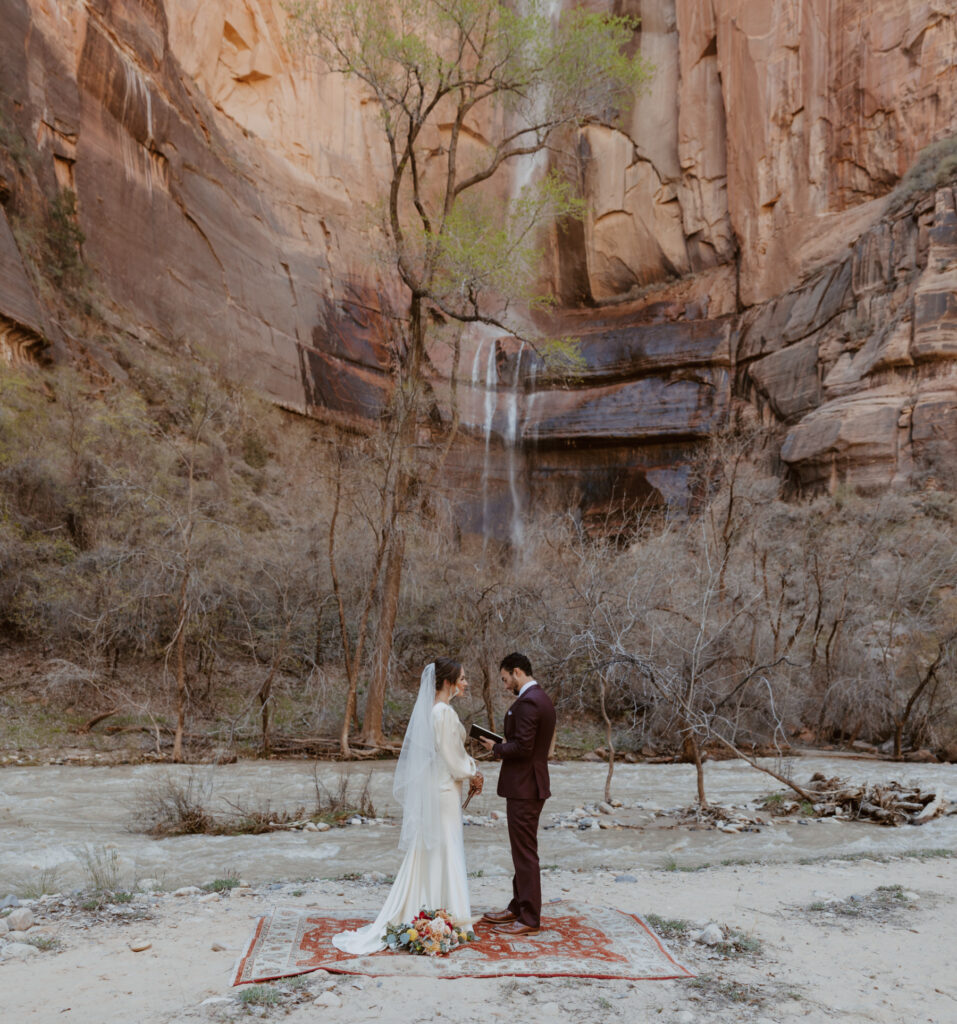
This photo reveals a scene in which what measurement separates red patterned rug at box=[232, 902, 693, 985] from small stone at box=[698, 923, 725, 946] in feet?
0.97

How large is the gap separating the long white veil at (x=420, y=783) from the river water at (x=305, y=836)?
2622 millimetres

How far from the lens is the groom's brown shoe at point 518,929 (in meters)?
4.85

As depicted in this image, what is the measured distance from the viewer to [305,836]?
8.70 meters

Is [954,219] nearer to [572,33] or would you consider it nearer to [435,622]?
[572,33]

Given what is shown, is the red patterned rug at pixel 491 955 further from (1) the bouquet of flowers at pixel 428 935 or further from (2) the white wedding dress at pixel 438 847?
(2) the white wedding dress at pixel 438 847

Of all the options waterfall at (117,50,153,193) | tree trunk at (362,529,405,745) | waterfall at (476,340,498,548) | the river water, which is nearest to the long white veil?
the river water

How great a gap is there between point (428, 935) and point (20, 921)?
2590 millimetres

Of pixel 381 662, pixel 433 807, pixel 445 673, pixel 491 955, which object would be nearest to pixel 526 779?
pixel 433 807

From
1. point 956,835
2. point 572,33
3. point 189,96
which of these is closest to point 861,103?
point 572,33

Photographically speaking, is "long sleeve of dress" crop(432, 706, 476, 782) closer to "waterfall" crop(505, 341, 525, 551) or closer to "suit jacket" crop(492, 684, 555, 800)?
"suit jacket" crop(492, 684, 555, 800)

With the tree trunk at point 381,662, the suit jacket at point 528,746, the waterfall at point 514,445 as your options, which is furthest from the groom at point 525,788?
the waterfall at point 514,445

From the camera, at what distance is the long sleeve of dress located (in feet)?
16.2

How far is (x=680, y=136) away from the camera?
3588 centimetres

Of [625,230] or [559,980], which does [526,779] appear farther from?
[625,230]
